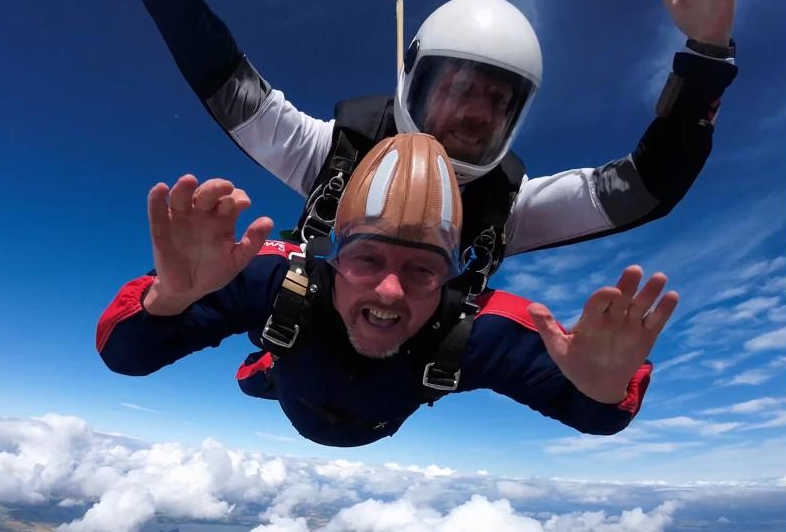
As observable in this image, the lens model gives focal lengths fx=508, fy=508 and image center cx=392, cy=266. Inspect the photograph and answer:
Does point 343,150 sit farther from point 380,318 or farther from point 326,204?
point 380,318

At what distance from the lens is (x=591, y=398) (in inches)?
77.0

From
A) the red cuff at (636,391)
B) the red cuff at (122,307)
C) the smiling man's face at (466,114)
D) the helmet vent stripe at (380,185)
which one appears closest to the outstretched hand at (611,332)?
the red cuff at (636,391)

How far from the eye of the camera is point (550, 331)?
66.7 inches

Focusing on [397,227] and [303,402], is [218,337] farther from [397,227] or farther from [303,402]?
[397,227]

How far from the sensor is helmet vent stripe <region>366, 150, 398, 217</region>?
1933 mm

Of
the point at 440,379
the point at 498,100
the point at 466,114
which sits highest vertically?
the point at 498,100

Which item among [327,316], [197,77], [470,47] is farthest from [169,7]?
[327,316]

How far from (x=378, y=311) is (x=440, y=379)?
0.46m

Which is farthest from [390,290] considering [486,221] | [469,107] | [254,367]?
[254,367]

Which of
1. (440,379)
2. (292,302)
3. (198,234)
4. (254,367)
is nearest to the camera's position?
(198,234)

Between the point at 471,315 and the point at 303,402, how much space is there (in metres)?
0.99

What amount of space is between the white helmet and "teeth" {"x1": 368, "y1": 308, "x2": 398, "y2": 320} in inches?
30.1

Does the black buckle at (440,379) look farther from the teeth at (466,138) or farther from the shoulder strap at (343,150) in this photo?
the teeth at (466,138)

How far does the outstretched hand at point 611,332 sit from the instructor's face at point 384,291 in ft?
1.59
